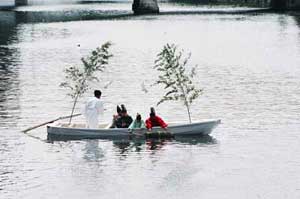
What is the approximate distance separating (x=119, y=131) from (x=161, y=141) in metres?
2.84

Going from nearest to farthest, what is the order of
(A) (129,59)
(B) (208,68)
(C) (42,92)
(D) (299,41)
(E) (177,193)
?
(E) (177,193)
(C) (42,92)
(B) (208,68)
(A) (129,59)
(D) (299,41)

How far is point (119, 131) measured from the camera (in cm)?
6138

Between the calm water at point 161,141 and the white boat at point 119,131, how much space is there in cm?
57

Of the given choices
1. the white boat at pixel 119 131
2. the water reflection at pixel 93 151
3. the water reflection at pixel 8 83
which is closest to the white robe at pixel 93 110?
the white boat at pixel 119 131

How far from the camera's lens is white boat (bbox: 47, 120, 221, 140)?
61.4 metres

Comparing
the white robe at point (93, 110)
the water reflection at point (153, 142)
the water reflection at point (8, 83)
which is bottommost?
the water reflection at point (8, 83)

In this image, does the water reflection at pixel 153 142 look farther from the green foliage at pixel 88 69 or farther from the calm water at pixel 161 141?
the green foliage at pixel 88 69

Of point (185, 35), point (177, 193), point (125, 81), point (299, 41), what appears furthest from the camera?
point (185, 35)

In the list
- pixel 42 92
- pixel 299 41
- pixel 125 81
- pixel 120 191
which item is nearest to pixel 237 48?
pixel 299 41

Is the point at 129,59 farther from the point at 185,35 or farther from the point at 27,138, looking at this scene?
the point at 27,138

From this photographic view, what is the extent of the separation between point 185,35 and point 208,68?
57046mm

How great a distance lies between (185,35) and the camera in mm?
168375

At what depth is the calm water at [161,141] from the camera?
165ft

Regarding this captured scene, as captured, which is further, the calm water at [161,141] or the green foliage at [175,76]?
the green foliage at [175,76]
